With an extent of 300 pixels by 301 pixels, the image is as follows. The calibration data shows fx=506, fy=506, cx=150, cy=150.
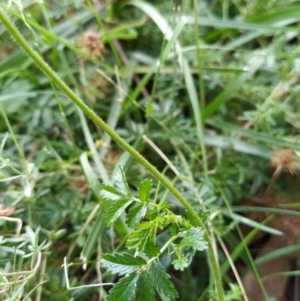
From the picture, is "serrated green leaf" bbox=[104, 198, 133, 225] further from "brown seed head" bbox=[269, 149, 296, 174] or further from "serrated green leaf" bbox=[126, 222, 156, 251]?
"brown seed head" bbox=[269, 149, 296, 174]

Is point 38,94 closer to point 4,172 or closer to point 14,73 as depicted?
point 14,73

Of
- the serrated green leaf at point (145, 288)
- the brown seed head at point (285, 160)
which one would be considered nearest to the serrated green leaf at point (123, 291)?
the serrated green leaf at point (145, 288)

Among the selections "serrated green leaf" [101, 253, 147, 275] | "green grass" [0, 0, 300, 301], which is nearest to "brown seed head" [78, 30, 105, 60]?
"green grass" [0, 0, 300, 301]

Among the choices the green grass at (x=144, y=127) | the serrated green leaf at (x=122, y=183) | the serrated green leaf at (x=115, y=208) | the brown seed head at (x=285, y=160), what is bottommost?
the brown seed head at (x=285, y=160)

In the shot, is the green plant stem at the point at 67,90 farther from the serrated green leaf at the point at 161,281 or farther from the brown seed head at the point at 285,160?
the brown seed head at the point at 285,160

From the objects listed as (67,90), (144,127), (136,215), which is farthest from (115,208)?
(144,127)

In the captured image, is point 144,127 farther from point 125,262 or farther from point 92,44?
point 125,262

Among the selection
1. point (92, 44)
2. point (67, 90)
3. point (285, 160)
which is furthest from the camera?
point (92, 44)
